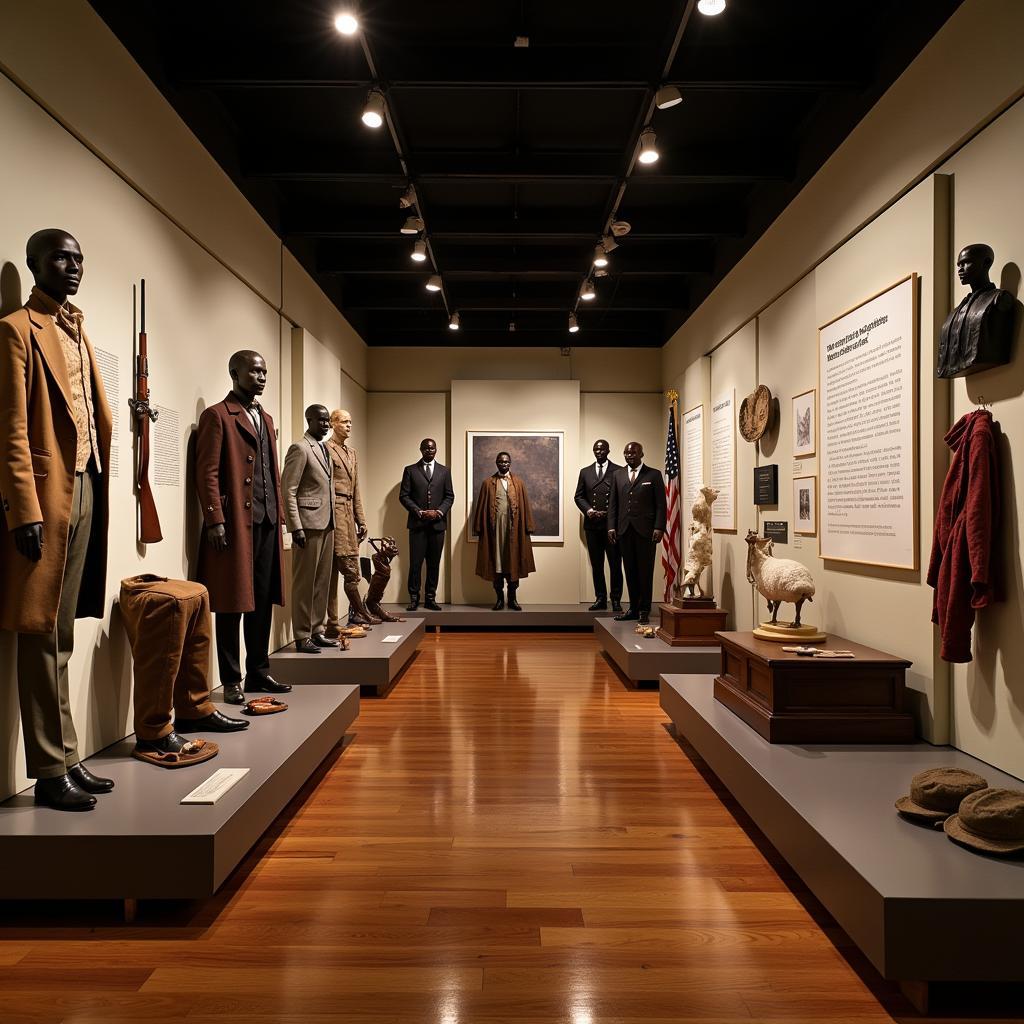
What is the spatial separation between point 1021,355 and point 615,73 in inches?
101

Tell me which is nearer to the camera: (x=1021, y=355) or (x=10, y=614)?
(x=10, y=614)

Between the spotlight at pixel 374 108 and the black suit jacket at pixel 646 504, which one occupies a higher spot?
the spotlight at pixel 374 108

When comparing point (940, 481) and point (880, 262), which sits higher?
point (880, 262)

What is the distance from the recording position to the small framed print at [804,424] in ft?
15.9

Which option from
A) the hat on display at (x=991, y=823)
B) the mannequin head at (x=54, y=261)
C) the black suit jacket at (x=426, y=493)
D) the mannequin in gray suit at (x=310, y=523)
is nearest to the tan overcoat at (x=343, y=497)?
the mannequin in gray suit at (x=310, y=523)

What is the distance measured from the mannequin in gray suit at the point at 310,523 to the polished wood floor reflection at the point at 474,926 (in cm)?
186

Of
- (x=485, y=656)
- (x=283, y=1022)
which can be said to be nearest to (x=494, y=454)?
(x=485, y=656)

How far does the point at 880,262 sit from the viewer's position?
12.9 feet

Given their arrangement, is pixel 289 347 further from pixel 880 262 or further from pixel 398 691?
pixel 880 262

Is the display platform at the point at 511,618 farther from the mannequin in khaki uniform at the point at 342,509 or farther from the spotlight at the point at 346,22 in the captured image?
the spotlight at the point at 346,22

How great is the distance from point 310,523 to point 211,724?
2062 millimetres

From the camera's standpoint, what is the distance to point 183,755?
316 centimetres

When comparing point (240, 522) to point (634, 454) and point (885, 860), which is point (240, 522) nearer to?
point (885, 860)

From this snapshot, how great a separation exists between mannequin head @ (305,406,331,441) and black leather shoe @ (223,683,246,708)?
201cm
